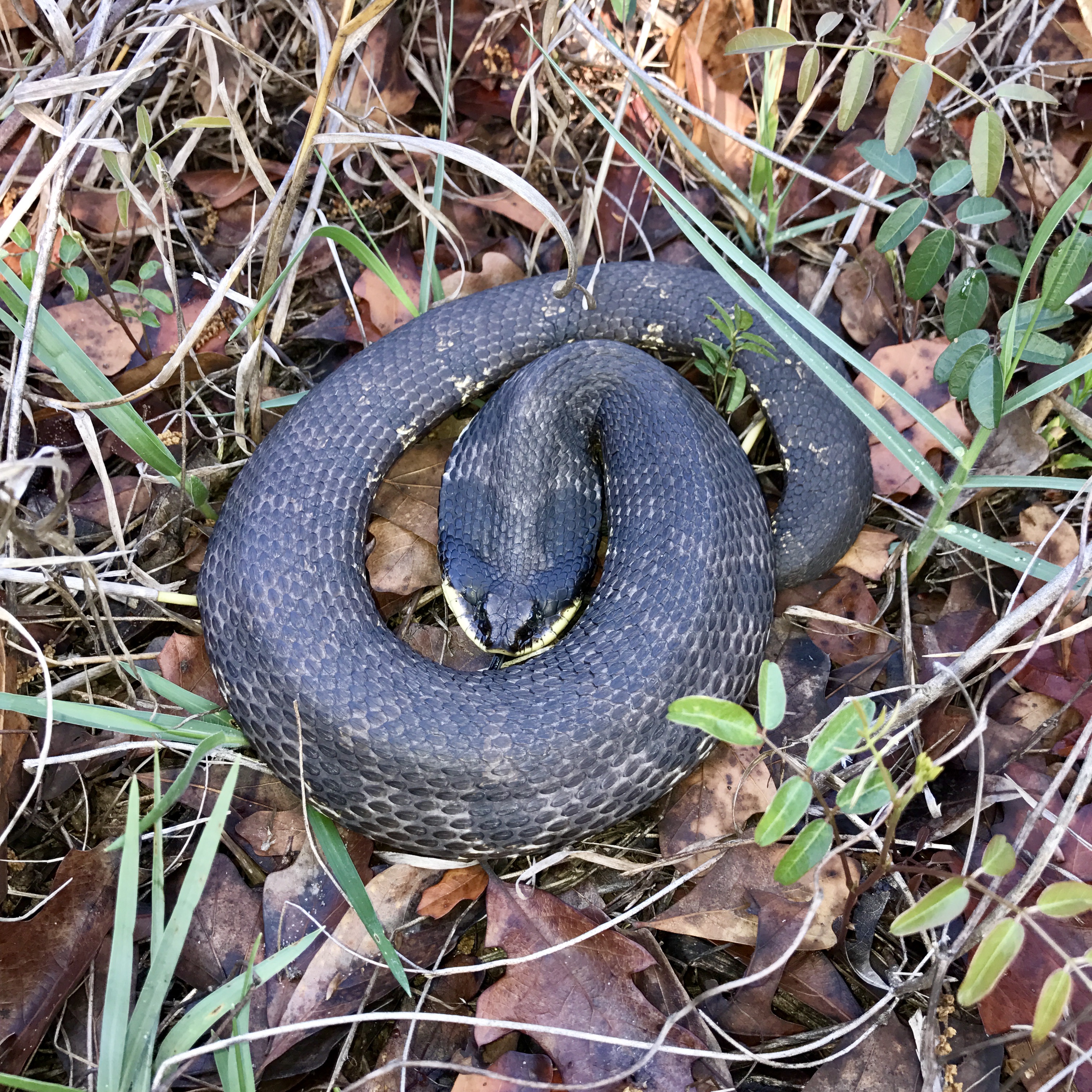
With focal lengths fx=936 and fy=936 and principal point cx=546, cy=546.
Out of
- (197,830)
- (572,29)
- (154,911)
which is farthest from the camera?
(572,29)

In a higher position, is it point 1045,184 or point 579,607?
point 1045,184

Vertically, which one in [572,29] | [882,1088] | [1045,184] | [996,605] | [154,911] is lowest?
[882,1088]

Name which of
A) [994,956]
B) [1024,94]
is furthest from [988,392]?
[994,956]

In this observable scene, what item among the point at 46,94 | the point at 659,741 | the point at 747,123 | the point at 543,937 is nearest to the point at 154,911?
the point at 543,937

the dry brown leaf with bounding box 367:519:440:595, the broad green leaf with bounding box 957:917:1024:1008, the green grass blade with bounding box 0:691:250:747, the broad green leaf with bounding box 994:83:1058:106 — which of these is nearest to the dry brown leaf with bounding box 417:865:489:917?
the green grass blade with bounding box 0:691:250:747

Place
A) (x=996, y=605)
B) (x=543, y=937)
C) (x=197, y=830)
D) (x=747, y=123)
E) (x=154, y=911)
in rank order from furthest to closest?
(x=747, y=123) → (x=996, y=605) → (x=197, y=830) → (x=543, y=937) → (x=154, y=911)

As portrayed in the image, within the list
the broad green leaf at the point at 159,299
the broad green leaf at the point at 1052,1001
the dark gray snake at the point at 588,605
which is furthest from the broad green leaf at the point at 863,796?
the broad green leaf at the point at 159,299

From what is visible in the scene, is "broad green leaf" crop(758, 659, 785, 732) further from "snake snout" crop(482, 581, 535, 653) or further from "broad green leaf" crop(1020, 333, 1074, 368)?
"broad green leaf" crop(1020, 333, 1074, 368)

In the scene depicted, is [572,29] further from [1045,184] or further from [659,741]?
[659,741]

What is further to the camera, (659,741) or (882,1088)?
(659,741)
